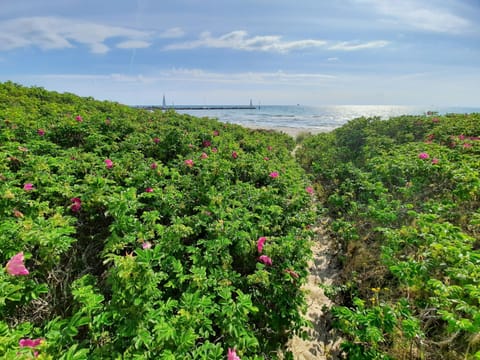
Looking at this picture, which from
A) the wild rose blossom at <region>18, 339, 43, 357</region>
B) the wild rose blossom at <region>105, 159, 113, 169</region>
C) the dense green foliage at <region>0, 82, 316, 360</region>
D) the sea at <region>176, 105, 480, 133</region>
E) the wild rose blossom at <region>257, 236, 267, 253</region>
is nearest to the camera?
the wild rose blossom at <region>18, 339, 43, 357</region>

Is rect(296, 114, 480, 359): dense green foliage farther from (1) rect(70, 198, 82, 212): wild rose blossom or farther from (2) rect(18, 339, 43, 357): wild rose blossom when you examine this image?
(1) rect(70, 198, 82, 212): wild rose blossom

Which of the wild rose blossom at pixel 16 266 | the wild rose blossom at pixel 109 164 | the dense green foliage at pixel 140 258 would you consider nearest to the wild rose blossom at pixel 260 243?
the dense green foliage at pixel 140 258

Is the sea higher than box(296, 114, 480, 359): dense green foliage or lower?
higher

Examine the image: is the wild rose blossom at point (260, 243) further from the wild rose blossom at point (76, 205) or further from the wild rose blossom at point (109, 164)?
the wild rose blossom at point (109, 164)

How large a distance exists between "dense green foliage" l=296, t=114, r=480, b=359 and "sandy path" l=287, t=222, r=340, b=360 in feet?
0.67

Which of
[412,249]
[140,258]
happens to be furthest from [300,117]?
[140,258]

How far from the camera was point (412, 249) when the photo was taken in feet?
9.93

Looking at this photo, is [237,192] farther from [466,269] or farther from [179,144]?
[466,269]

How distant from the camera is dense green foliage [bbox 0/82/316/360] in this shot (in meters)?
1.59

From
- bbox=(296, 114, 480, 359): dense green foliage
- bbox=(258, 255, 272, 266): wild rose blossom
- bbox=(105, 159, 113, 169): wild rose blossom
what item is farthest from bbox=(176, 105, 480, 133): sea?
bbox=(258, 255, 272, 266): wild rose blossom

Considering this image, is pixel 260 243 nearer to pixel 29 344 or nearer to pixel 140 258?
pixel 140 258

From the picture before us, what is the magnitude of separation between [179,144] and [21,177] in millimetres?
2466

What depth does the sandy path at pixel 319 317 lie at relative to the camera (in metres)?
2.53

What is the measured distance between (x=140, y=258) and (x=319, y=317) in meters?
2.44
